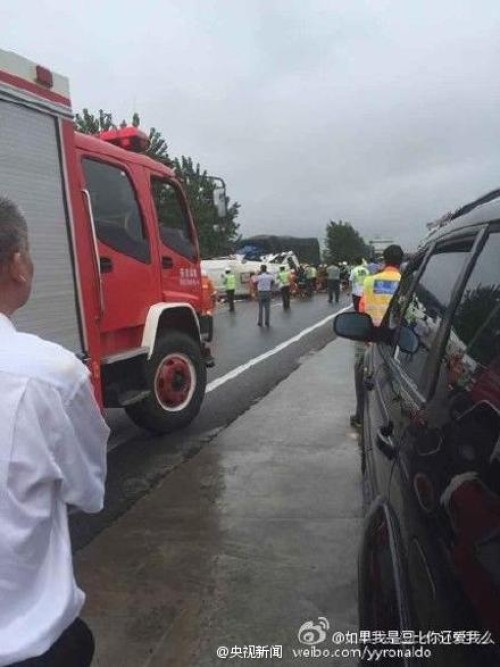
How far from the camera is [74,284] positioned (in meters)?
4.69

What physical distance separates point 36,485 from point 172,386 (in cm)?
517

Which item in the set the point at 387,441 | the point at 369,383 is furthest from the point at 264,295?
the point at 387,441

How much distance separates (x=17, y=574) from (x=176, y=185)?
240 inches

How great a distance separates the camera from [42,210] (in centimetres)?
437

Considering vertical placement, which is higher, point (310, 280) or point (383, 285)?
point (383, 285)

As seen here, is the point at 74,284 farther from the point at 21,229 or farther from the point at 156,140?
the point at 156,140

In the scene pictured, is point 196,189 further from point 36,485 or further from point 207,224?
point 36,485

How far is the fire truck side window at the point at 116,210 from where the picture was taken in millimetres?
5586

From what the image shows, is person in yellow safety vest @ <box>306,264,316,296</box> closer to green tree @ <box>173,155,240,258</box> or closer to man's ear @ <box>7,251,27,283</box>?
green tree @ <box>173,155,240,258</box>

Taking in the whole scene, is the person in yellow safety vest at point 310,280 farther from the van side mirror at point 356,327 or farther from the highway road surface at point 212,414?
the van side mirror at point 356,327

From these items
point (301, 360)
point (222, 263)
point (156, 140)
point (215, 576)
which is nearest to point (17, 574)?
point (215, 576)

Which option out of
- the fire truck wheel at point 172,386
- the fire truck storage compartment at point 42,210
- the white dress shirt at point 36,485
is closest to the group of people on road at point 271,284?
the fire truck wheel at point 172,386

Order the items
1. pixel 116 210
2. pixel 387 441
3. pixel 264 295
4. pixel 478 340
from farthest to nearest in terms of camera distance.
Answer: pixel 264 295 < pixel 116 210 < pixel 387 441 < pixel 478 340

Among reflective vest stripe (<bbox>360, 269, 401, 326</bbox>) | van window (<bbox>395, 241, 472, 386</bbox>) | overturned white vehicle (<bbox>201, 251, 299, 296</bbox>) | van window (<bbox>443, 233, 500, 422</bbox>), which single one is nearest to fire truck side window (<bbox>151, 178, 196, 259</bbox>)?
reflective vest stripe (<bbox>360, 269, 401, 326</bbox>)
